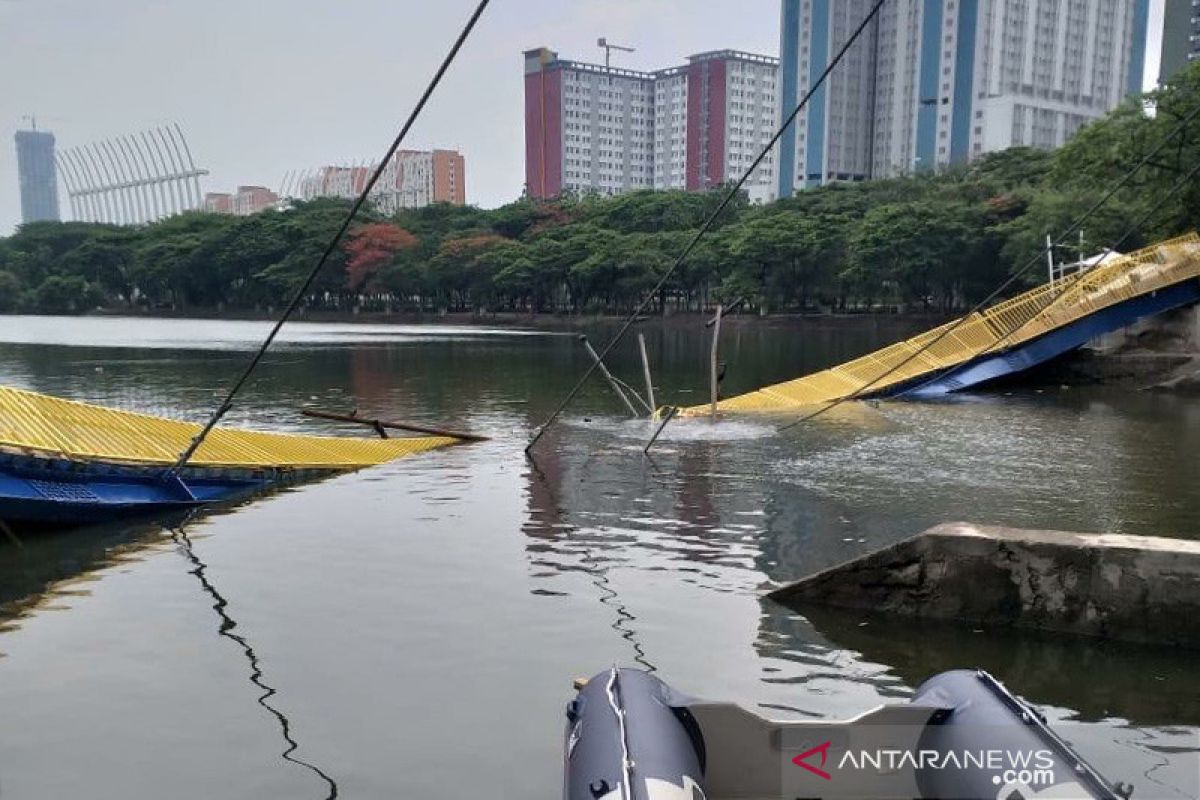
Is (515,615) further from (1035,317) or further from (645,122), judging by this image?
(645,122)

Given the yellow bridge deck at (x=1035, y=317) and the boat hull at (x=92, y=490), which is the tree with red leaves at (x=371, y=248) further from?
the boat hull at (x=92, y=490)

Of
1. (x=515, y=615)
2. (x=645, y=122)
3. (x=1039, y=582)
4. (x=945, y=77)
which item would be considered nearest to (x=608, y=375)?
(x=515, y=615)

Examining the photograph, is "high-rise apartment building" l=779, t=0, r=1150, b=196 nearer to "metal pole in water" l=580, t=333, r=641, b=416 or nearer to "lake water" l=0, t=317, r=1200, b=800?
"metal pole in water" l=580, t=333, r=641, b=416

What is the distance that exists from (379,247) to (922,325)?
51.9m

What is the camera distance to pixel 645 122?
583 ft

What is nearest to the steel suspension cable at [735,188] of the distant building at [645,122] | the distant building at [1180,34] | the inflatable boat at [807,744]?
the inflatable boat at [807,744]

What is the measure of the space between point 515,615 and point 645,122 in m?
177

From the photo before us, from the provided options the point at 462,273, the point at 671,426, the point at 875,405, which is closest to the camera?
the point at 671,426

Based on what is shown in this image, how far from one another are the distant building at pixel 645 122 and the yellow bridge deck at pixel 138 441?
146197 millimetres

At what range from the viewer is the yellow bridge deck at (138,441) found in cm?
1306

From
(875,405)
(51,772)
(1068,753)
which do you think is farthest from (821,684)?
(875,405)

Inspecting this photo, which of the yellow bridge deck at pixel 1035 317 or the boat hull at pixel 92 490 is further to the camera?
the yellow bridge deck at pixel 1035 317

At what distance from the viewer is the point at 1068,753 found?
4.82 meters

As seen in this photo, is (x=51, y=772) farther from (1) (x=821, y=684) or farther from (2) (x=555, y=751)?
(1) (x=821, y=684)
